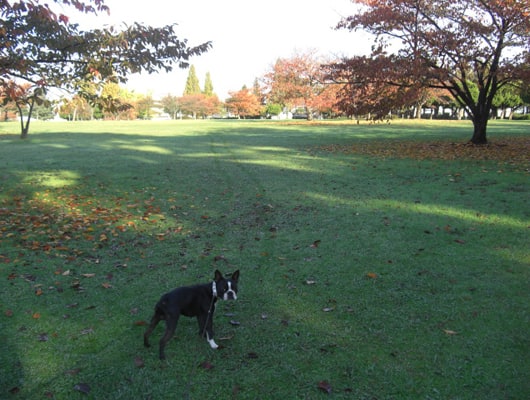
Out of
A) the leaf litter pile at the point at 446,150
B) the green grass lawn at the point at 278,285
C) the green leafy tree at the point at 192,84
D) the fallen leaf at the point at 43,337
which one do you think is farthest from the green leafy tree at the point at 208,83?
the fallen leaf at the point at 43,337

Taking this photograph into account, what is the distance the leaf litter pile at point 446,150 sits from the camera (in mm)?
12906

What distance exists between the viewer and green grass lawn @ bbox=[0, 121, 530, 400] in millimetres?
3230

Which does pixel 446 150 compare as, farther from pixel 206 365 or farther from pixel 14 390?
pixel 14 390

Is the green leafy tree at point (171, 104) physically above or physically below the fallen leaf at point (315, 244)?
above

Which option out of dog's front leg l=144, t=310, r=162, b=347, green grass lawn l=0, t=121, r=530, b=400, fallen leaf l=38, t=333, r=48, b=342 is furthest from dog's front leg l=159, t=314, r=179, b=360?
fallen leaf l=38, t=333, r=48, b=342

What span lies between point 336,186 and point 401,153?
19.9 ft

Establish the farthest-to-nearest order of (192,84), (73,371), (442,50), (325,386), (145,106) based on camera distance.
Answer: (192,84)
(145,106)
(442,50)
(73,371)
(325,386)

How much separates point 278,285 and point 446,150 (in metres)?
12.4

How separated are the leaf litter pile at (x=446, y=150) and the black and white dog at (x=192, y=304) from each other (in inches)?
409

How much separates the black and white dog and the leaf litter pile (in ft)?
34.1

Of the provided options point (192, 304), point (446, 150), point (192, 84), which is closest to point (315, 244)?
point (192, 304)

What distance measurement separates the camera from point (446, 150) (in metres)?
15.0

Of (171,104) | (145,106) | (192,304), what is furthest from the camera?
(171,104)

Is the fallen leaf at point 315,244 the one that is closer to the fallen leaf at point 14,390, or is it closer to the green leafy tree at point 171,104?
the fallen leaf at point 14,390
